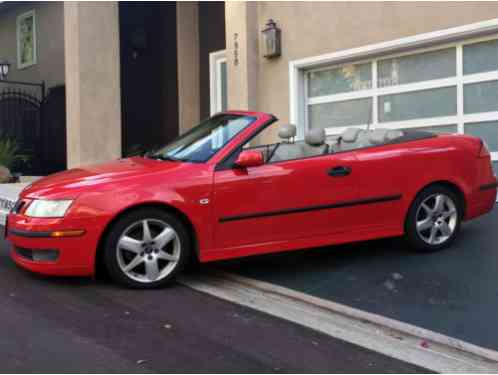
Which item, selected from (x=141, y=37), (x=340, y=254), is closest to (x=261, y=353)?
(x=340, y=254)

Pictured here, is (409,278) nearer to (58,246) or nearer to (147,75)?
(58,246)

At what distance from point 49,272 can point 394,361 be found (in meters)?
2.70

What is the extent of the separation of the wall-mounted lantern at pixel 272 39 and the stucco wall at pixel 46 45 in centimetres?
687

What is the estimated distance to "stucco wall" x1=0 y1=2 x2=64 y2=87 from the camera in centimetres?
1483

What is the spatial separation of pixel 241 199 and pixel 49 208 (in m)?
1.53

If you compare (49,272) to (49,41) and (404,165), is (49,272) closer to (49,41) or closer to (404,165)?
(404,165)

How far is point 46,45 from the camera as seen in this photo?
50.4ft

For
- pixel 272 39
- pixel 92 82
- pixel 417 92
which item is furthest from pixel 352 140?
pixel 92 82

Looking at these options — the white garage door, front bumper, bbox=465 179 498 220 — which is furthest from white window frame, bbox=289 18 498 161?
front bumper, bbox=465 179 498 220

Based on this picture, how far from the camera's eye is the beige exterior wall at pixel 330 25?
775cm

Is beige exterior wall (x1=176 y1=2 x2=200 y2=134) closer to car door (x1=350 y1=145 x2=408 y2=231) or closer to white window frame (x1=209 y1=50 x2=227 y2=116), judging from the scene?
white window frame (x1=209 y1=50 x2=227 y2=116)

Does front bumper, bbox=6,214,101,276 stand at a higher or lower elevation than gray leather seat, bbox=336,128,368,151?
lower

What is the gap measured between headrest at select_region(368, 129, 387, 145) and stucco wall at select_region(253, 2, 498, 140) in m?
2.46

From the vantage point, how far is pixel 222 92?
1200cm
